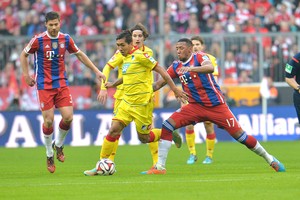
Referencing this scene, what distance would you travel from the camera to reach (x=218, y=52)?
26.9 meters

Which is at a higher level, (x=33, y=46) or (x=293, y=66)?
(x=33, y=46)

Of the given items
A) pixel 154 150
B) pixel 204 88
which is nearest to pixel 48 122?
pixel 154 150

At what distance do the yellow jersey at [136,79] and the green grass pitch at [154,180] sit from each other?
1.18 m

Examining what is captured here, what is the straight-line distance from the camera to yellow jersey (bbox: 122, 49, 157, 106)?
1435cm

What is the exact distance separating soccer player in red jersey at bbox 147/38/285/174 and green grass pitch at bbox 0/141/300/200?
352 millimetres

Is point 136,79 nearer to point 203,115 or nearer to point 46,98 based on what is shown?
point 203,115

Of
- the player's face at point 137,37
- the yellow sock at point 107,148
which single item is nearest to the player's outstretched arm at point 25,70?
the yellow sock at point 107,148

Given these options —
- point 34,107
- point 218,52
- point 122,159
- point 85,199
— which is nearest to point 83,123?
point 34,107

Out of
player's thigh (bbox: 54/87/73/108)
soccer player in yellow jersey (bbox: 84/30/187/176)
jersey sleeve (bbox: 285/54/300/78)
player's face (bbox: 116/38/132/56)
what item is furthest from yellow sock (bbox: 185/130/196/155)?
player's face (bbox: 116/38/132/56)

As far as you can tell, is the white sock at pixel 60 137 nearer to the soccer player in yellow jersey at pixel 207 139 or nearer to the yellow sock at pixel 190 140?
the soccer player in yellow jersey at pixel 207 139

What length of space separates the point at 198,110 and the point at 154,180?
6.18ft

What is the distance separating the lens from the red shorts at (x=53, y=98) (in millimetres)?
14836

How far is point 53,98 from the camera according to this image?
1497 centimetres

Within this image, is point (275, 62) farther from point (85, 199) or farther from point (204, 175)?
point (85, 199)
